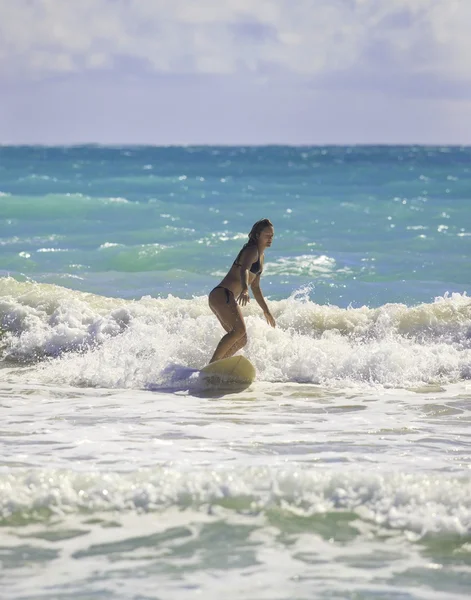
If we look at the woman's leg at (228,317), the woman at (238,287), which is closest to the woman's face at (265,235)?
the woman at (238,287)

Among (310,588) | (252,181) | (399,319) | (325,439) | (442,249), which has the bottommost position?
(310,588)

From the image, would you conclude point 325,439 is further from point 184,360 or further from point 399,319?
point 399,319

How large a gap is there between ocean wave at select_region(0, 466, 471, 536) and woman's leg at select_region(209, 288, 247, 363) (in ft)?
10.4

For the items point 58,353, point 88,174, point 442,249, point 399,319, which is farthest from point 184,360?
point 88,174

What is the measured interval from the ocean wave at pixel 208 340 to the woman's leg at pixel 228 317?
71 centimetres

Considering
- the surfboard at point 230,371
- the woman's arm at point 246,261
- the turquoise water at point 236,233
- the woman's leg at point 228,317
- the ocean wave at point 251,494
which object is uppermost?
the turquoise water at point 236,233

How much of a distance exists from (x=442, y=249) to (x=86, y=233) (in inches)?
347

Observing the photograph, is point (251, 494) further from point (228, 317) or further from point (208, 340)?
point (208, 340)

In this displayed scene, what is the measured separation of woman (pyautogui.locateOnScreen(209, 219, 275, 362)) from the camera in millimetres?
9148

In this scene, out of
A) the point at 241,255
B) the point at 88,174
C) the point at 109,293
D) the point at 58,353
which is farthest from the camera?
the point at 88,174

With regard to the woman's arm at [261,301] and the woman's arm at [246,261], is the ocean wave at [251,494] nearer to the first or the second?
the woman's arm at [246,261]

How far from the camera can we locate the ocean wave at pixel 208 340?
33.4 feet

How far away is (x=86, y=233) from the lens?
23.9 m

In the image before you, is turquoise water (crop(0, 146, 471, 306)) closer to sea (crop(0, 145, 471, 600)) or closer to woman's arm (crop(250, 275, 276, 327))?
sea (crop(0, 145, 471, 600))
